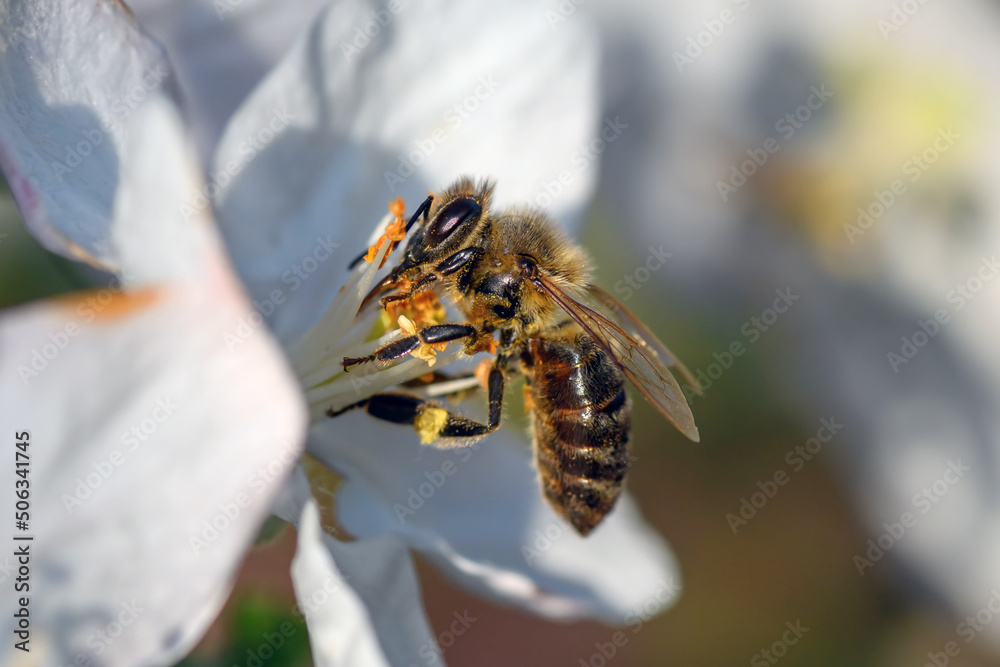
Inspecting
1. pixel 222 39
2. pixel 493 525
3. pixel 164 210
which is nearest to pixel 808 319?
pixel 493 525

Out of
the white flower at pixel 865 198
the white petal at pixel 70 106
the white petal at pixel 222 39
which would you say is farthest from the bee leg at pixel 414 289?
the white flower at pixel 865 198

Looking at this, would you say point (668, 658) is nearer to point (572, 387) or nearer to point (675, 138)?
point (675, 138)

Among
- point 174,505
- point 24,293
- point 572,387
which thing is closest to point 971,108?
point 572,387

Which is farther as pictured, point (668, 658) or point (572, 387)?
point (668, 658)

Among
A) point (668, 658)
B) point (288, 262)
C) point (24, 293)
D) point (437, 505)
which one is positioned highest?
point (288, 262)

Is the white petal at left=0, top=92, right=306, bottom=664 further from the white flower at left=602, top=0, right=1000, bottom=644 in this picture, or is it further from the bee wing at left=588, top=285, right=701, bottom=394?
the white flower at left=602, top=0, right=1000, bottom=644

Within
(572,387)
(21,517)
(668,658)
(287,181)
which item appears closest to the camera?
(21,517)
